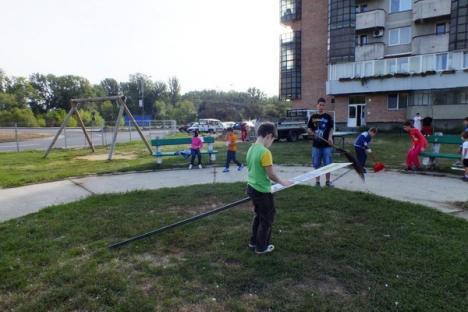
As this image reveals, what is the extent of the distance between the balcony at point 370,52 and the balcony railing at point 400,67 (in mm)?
1446

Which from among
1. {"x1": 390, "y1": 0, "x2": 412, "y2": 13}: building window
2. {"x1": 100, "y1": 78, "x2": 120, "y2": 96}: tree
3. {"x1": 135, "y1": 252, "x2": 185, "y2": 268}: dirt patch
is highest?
{"x1": 100, "y1": 78, "x2": 120, "y2": 96}: tree

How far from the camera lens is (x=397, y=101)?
30.1 meters

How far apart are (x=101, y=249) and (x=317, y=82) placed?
36.5 metres

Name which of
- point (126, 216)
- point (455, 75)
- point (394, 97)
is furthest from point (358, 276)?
point (394, 97)

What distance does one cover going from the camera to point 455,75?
26078mm

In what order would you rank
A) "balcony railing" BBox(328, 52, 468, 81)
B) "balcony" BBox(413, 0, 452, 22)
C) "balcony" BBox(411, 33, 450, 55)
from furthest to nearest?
1. "balcony" BBox(413, 0, 452, 22)
2. "balcony" BBox(411, 33, 450, 55)
3. "balcony railing" BBox(328, 52, 468, 81)

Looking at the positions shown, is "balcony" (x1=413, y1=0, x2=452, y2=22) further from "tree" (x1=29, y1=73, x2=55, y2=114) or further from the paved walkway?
"tree" (x1=29, y1=73, x2=55, y2=114)

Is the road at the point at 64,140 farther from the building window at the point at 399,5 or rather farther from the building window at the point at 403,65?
the building window at the point at 399,5

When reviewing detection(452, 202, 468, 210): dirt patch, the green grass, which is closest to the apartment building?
detection(452, 202, 468, 210): dirt patch

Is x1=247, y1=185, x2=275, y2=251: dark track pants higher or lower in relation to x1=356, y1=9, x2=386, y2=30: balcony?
lower

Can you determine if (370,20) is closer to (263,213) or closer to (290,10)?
(290,10)

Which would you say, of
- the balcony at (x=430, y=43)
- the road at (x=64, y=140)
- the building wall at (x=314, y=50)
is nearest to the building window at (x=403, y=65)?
the balcony at (x=430, y=43)

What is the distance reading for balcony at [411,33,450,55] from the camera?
90.6ft

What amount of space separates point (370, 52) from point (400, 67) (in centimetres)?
359
